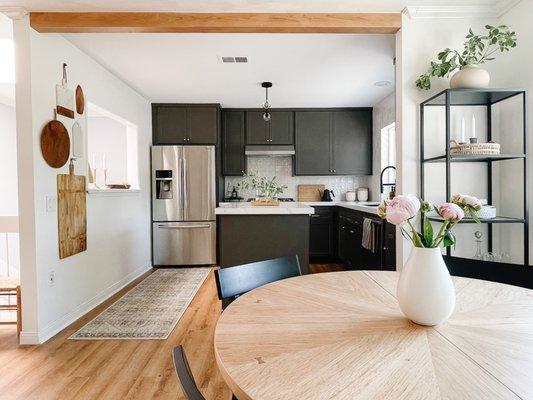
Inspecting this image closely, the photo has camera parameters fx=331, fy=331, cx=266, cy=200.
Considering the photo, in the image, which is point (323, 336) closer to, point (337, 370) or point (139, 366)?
point (337, 370)

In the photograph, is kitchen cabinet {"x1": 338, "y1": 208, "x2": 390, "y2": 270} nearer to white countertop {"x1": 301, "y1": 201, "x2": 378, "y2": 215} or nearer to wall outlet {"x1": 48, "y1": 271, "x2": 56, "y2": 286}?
white countertop {"x1": 301, "y1": 201, "x2": 378, "y2": 215}

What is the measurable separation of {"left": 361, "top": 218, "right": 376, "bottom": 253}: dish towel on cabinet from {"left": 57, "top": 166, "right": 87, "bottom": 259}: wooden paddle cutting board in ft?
9.05

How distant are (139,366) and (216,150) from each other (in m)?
3.37

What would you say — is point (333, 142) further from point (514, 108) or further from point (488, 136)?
point (514, 108)

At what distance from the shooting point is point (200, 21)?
93.7 inches

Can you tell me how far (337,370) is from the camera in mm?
725


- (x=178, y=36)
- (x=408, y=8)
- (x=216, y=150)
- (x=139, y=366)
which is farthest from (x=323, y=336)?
(x=216, y=150)

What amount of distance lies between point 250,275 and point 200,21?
189 centimetres

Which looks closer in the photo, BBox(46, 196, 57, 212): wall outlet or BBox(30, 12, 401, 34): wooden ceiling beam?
BBox(30, 12, 401, 34): wooden ceiling beam

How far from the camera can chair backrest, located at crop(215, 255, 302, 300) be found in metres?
1.39

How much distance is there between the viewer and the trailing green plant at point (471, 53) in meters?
2.11

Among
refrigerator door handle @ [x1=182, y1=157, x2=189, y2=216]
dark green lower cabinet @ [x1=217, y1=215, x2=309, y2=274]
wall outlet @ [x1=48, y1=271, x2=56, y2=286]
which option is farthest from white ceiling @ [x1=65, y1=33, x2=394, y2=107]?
wall outlet @ [x1=48, y1=271, x2=56, y2=286]

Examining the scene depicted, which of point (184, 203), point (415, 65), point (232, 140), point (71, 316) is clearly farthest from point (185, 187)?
point (415, 65)

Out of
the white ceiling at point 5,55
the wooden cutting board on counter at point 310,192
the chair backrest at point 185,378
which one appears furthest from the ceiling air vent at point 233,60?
the chair backrest at point 185,378
